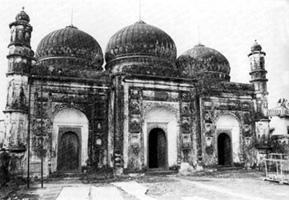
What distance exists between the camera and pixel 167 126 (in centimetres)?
1285

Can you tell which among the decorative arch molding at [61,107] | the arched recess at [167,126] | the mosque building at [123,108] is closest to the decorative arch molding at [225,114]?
the mosque building at [123,108]

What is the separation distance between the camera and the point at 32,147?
35.9 feet

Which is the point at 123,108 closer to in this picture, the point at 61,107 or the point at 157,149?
the point at 61,107

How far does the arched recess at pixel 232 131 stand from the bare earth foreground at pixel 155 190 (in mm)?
3252

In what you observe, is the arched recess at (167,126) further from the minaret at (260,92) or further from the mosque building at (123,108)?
the minaret at (260,92)

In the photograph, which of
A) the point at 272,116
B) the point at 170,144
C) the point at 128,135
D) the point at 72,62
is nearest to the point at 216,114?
the point at 170,144

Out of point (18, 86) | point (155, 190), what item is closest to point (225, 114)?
point (155, 190)

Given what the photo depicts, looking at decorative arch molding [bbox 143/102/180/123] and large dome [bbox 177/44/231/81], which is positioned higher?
large dome [bbox 177/44/231/81]

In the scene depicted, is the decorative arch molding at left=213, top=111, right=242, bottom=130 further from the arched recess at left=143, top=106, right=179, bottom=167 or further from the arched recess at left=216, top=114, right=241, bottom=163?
the arched recess at left=143, top=106, right=179, bottom=167

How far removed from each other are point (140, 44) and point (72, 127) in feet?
17.7

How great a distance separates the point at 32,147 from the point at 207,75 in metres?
9.64

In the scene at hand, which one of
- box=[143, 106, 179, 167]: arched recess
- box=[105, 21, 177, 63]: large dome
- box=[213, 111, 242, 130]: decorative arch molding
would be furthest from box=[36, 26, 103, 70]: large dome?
box=[213, 111, 242, 130]: decorative arch molding

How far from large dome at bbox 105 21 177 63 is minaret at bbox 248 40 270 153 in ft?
13.4

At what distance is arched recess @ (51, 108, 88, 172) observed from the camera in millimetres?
11555
